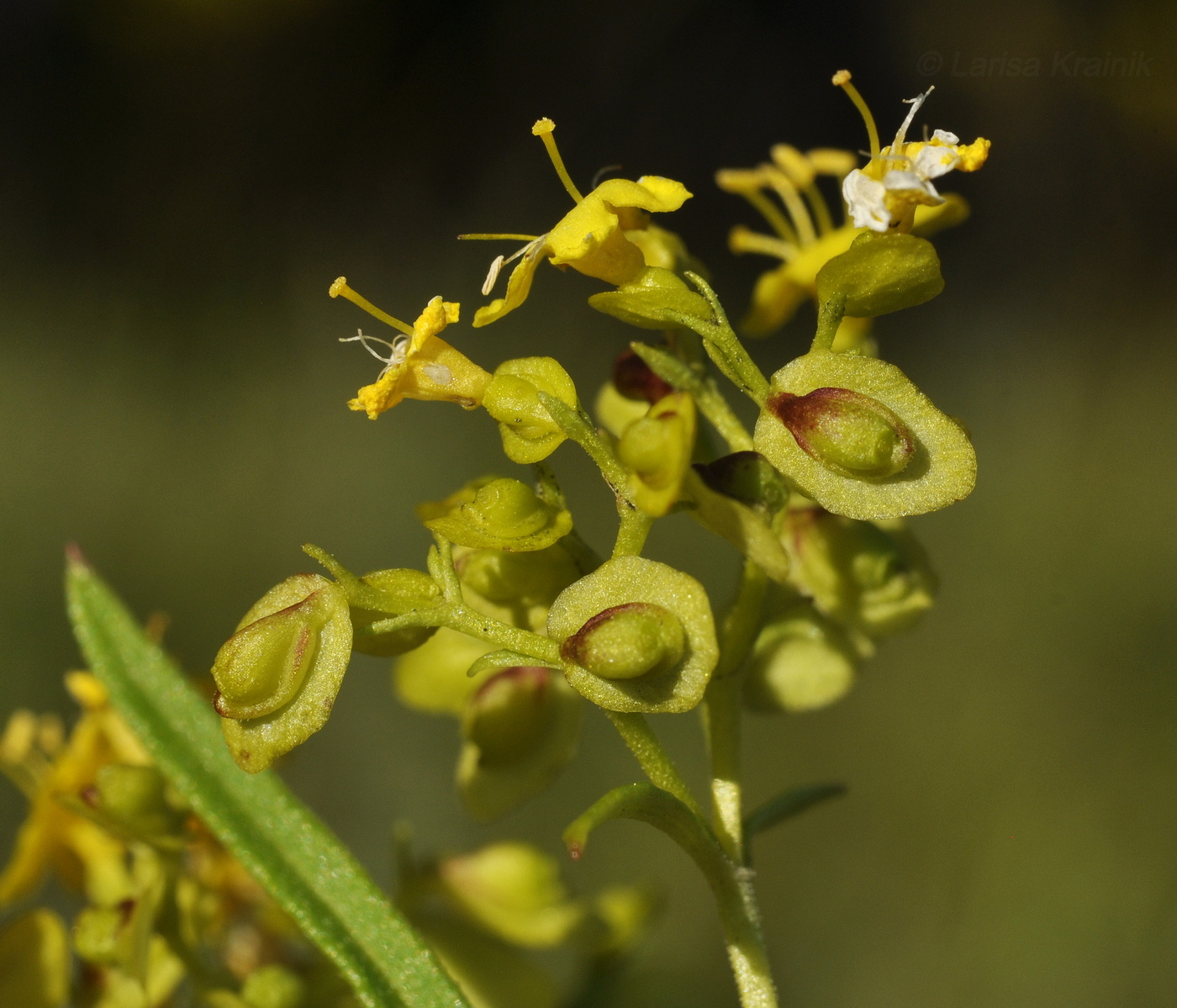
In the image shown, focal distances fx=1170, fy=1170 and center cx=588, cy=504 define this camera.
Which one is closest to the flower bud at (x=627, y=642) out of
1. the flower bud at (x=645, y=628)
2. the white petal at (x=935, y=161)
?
the flower bud at (x=645, y=628)

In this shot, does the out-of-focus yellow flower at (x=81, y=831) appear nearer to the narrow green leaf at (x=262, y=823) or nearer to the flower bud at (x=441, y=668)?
the narrow green leaf at (x=262, y=823)

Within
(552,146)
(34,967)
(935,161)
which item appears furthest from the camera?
(34,967)

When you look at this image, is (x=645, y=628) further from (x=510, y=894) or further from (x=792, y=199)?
(x=792, y=199)

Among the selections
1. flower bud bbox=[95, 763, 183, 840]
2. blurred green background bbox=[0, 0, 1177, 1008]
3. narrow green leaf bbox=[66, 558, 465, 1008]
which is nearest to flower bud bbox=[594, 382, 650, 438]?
narrow green leaf bbox=[66, 558, 465, 1008]

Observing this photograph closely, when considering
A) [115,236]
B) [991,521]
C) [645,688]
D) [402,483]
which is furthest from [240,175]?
[645,688]

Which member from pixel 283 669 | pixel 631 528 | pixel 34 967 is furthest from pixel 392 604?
pixel 34 967

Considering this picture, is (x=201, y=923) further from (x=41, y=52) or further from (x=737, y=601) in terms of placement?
(x=41, y=52)

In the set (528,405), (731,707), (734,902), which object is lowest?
(734,902)
